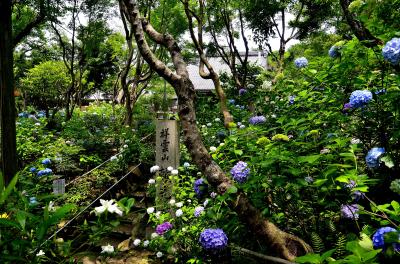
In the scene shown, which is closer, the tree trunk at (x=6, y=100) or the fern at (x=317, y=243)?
the fern at (x=317, y=243)

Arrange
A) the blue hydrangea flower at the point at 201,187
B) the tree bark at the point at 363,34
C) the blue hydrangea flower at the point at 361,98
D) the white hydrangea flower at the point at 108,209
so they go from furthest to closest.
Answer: the blue hydrangea flower at the point at 201,187
the tree bark at the point at 363,34
the blue hydrangea flower at the point at 361,98
the white hydrangea flower at the point at 108,209

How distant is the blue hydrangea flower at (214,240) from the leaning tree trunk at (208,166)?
0.19m

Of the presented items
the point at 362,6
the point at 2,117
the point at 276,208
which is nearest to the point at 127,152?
the point at 2,117

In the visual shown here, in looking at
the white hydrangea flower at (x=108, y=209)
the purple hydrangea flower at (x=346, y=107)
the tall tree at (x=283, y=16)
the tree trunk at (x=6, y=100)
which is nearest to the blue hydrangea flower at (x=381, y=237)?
the white hydrangea flower at (x=108, y=209)

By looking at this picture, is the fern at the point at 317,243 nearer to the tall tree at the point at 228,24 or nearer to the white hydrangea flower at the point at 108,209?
the white hydrangea flower at the point at 108,209

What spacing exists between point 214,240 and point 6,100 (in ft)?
8.07

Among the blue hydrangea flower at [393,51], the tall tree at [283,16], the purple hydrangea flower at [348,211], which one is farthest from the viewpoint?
the tall tree at [283,16]

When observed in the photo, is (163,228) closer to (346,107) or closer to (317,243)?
(317,243)

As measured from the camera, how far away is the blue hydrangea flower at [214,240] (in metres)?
2.08

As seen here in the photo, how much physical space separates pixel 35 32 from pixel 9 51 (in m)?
11.9

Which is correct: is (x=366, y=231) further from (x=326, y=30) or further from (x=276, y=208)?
(x=326, y=30)

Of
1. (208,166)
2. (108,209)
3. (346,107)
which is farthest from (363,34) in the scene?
(108,209)

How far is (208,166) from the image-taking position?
2275 millimetres

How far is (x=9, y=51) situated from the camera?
3.19 meters
